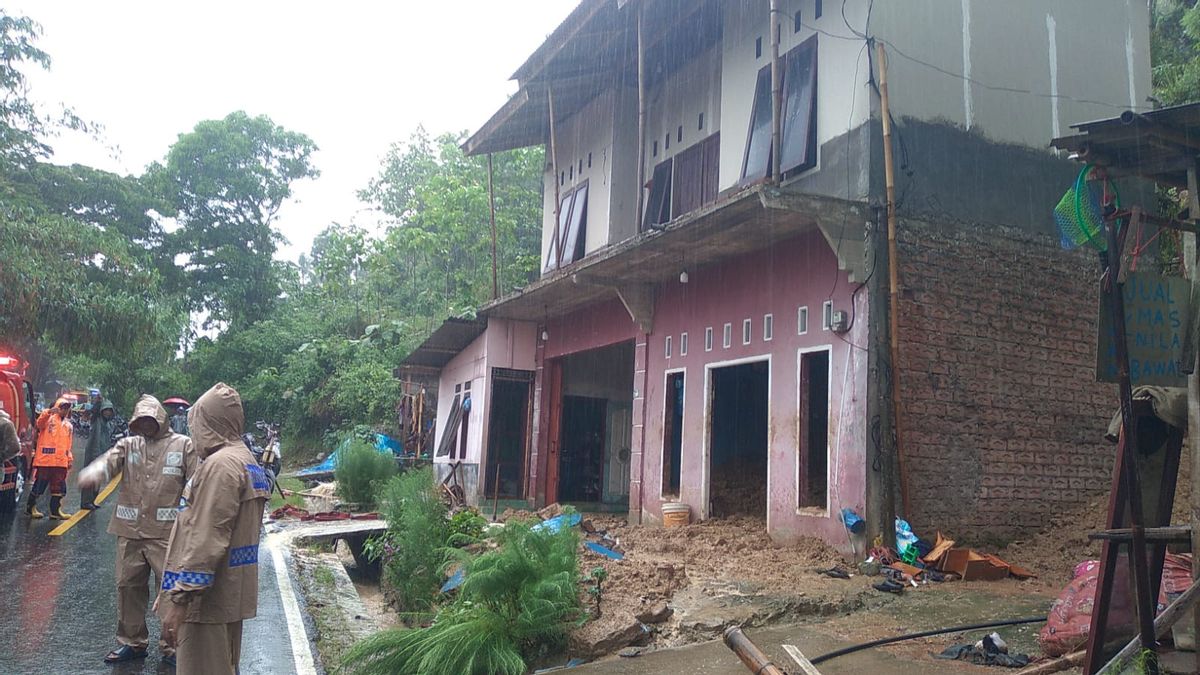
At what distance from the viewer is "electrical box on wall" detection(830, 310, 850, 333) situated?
9461 millimetres

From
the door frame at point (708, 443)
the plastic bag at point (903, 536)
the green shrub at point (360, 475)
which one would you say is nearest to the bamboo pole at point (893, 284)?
the plastic bag at point (903, 536)

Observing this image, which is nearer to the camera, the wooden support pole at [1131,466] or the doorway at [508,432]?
the wooden support pole at [1131,466]

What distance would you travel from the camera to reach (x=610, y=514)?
51.7 feet

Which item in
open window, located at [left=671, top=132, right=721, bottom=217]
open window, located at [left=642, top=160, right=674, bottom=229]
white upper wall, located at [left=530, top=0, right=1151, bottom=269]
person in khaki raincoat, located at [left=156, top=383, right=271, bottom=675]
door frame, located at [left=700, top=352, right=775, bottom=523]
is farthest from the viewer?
open window, located at [left=642, top=160, right=674, bottom=229]

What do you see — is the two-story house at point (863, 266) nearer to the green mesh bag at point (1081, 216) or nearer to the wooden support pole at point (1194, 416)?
the green mesh bag at point (1081, 216)

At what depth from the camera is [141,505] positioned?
6.39 metres

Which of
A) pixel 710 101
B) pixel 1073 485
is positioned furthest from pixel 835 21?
pixel 1073 485

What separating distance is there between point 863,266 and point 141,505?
23.3 ft

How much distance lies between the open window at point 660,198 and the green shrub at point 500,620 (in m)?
8.49

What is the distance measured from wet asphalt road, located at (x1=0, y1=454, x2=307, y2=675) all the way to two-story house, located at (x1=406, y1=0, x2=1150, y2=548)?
561cm

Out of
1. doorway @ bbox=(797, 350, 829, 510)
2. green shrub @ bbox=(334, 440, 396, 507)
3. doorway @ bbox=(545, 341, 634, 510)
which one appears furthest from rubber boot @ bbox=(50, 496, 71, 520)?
doorway @ bbox=(797, 350, 829, 510)

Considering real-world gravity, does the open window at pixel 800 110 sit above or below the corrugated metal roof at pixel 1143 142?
above

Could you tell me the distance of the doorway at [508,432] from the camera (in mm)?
18078

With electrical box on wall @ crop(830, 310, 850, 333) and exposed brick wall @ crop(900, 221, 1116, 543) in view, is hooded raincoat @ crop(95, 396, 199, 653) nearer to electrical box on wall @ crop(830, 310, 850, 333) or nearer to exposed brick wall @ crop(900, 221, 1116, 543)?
electrical box on wall @ crop(830, 310, 850, 333)
